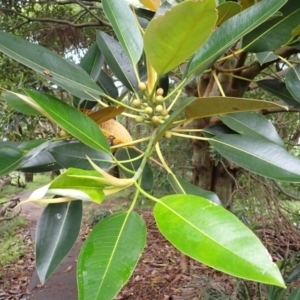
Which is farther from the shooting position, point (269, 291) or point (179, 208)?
point (269, 291)

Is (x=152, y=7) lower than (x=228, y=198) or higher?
higher

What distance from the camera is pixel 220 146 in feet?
1.90

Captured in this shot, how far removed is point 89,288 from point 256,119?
440 mm

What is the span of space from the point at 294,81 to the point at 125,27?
0.35 m

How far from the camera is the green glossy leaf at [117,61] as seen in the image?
2.26 ft

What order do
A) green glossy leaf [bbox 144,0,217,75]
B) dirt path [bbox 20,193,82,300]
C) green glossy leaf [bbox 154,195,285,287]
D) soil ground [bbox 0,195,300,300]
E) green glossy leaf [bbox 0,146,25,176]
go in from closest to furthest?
green glossy leaf [bbox 154,195,285,287] < green glossy leaf [bbox 144,0,217,75] < green glossy leaf [bbox 0,146,25,176] < soil ground [bbox 0,195,300,300] < dirt path [bbox 20,193,82,300]

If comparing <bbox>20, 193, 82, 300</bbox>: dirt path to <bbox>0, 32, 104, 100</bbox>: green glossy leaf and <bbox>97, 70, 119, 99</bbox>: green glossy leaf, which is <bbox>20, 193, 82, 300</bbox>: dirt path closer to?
<bbox>97, 70, 119, 99</bbox>: green glossy leaf

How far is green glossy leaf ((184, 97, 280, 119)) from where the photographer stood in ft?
1.53

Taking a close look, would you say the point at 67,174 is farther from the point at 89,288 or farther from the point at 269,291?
the point at 269,291

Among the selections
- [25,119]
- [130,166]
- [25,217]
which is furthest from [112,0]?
[25,217]

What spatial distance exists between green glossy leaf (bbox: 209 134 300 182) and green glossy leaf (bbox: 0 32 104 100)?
25cm

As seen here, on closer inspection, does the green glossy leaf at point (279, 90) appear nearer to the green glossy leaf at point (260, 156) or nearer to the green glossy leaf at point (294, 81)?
the green glossy leaf at point (294, 81)

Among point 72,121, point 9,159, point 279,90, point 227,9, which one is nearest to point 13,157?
point 9,159

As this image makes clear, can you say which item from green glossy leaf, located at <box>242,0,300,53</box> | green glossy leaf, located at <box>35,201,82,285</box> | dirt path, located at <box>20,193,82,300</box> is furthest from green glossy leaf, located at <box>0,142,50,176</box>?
dirt path, located at <box>20,193,82,300</box>
